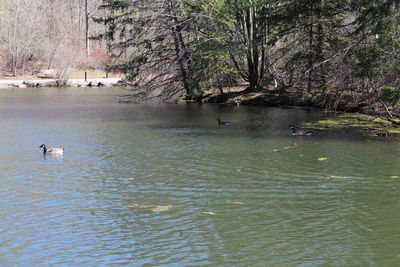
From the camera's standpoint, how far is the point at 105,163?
16250mm

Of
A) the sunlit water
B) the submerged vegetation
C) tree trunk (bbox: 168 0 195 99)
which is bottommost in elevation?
the sunlit water

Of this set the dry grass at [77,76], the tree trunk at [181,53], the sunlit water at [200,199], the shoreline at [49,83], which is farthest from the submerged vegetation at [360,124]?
the dry grass at [77,76]

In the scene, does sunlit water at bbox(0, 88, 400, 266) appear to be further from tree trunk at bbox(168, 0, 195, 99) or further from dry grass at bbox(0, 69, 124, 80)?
dry grass at bbox(0, 69, 124, 80)

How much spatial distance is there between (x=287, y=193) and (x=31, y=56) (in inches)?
2576

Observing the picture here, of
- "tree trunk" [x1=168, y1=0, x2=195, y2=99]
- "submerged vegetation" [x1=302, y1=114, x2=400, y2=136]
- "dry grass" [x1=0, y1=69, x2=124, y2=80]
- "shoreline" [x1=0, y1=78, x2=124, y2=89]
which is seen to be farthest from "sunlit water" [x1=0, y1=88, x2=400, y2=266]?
"dry grass" [x1=0, y1=69, x2=124, y2=80]

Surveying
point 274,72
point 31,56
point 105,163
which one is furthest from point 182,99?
point 31,56

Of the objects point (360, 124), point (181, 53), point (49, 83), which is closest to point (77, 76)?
point (49, 83)

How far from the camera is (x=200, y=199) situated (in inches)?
467

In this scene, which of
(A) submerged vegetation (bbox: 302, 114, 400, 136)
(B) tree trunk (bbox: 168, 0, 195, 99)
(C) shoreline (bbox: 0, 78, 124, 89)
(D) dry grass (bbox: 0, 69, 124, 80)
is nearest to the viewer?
(A) submerged vegetation (bbox: 302, 114, 400, 136)

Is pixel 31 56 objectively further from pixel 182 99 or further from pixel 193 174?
pixel 193 174

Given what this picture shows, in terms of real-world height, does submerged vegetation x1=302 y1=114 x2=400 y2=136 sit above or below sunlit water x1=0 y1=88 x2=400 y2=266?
above

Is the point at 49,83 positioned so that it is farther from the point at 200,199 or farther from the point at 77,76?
the point at 200,199

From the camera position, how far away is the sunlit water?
8.79m

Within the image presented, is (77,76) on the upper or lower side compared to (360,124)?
upper
